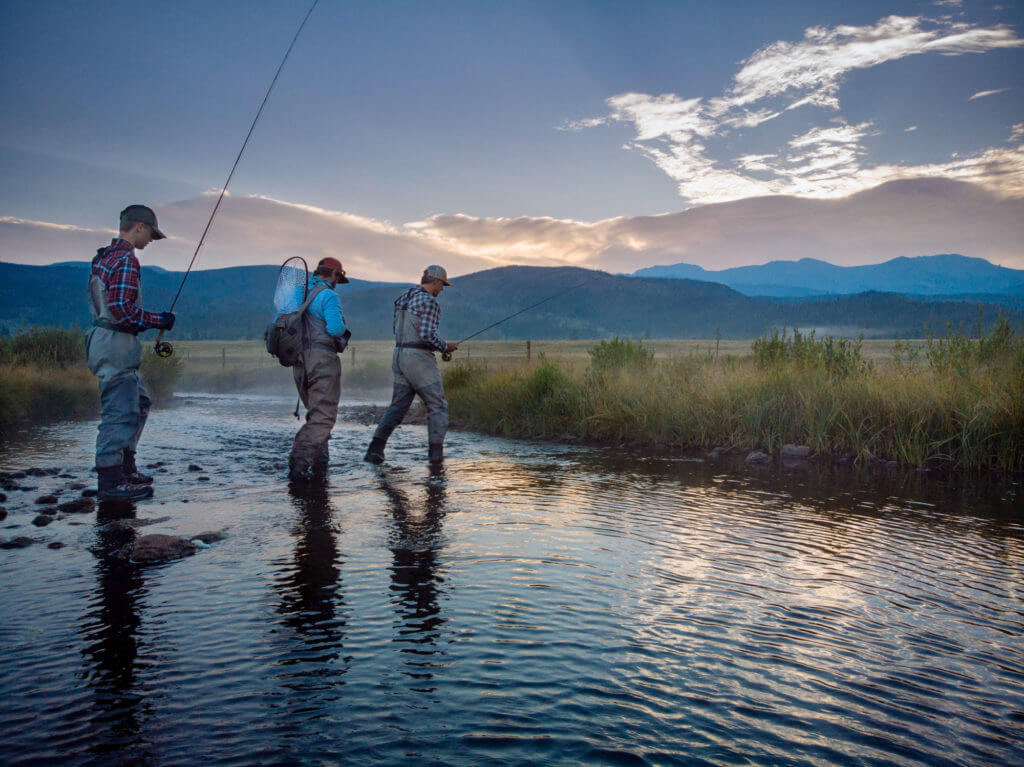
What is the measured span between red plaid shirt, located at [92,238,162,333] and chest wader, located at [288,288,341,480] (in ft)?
5.51

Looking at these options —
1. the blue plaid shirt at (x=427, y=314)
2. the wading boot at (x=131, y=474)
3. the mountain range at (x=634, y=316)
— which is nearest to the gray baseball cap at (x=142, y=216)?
the wading boot at (x=131, y=474)

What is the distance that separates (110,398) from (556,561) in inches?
183

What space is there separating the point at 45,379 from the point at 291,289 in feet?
36.2

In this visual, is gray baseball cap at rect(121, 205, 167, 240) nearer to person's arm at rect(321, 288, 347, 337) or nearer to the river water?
person's arm at rect(321, 288, 347, 337)

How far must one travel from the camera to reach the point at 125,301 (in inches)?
255

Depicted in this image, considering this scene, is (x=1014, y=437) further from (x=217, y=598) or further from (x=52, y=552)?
(x=52, y=552)

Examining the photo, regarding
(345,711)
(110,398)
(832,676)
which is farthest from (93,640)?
(110,398)

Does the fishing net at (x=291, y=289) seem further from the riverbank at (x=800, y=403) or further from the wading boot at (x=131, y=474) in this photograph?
the riverbank at (x=800, y=403)

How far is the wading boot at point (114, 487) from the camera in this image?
6.41 metres

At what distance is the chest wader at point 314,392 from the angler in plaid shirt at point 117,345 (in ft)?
5.13

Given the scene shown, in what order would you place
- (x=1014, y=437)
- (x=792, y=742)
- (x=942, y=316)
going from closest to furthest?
1. (x=792, y=742)
2. (x=1014, y=437)
3. (x=942, y=316)

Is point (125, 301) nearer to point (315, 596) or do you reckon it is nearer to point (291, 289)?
point (291, 289)

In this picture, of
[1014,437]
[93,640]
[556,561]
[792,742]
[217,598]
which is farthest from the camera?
[1014,437]

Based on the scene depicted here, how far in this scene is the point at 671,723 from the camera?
2.51 meters
